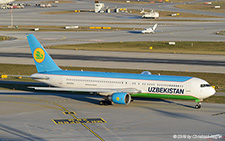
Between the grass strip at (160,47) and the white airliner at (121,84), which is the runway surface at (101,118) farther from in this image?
the grass strip at (160,47)

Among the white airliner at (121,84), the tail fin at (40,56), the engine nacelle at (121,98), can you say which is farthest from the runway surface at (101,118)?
the tail fin at (40,56)

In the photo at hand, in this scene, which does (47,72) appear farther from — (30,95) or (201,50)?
(201,50)

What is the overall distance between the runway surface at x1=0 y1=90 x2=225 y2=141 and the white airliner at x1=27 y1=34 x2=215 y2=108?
6.43 feet

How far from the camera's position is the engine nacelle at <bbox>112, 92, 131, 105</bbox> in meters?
52.3

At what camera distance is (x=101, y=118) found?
4838 cm

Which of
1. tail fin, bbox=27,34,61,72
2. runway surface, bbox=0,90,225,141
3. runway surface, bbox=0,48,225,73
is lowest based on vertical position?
runway surface, bbox=0,90,225,141

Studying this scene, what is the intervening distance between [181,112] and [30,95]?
2454cm

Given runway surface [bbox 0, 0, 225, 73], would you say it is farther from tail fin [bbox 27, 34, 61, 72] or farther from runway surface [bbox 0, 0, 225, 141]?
tail fin [bbox 27, 34, 61, 72]

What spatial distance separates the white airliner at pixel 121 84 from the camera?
52625 millimetres

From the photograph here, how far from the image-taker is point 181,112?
52.0 meters

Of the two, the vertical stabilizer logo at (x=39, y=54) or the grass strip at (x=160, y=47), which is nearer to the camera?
the vertical stabilizer logo at (x=39, y=54)

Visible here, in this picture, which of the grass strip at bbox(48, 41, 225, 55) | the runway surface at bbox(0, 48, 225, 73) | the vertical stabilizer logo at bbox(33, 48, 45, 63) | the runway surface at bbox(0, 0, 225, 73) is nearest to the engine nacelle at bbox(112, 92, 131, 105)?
the vertical stabilizer logo at bbox(33, 48, 45, 63)

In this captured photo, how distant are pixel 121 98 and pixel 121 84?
11.2ft

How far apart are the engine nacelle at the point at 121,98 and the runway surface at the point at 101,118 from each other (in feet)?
3.72
